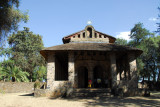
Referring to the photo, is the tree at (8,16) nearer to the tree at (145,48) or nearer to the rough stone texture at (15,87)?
the rough stone texture at (15,87)

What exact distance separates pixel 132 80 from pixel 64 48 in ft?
22.0

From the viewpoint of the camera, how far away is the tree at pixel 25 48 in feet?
105

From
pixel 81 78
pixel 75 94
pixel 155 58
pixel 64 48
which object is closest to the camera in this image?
pixel 75 94

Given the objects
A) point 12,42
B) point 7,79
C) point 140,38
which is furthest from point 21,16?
point 140,38

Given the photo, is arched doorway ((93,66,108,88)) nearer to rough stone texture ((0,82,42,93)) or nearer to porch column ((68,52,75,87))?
porch column ((68,52,75,87))

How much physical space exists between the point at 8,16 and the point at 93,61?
32.5ft

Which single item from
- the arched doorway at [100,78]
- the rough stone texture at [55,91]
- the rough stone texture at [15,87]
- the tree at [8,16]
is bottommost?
the rough stone texture at [15,87]

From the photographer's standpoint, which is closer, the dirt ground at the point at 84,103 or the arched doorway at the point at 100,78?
the dirt ground at the point at 84,103

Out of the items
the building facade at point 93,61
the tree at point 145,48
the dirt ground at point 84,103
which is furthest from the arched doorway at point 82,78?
the tree at point 145,48

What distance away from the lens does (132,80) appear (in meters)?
13.5

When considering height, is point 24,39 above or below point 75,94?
above

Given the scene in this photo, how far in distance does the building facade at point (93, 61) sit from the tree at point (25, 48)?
53.5 feet

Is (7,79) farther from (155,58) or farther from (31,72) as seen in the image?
(155,58)

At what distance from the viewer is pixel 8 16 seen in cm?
959
